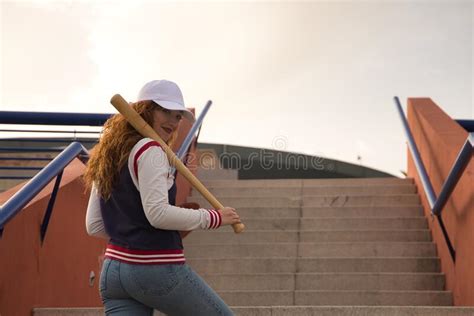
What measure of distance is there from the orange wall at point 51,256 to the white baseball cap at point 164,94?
1.06 m

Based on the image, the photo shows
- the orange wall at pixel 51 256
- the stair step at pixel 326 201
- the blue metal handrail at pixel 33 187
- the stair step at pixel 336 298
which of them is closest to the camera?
the blue metal handrail at pixel 33 187

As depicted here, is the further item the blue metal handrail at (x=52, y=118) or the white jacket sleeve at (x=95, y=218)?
the blue metal handrail at (x=52, y=118)

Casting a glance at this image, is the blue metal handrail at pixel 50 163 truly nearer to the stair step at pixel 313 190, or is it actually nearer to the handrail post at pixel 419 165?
the stair step at pixel 313 190

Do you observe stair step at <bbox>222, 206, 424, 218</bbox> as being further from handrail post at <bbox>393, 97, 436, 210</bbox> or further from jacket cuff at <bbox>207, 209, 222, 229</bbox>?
jacket cuff at <bbox>207, 209, 222, 229</bbox>

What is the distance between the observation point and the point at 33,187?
11.4ft

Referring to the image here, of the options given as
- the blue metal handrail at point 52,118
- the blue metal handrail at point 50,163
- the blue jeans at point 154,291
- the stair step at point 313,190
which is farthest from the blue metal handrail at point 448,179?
the blue metal handrail at point 52,118

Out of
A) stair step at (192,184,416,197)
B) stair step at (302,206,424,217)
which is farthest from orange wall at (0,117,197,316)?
stair step at (192,184,416,197)

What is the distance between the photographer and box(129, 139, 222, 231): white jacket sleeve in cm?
223

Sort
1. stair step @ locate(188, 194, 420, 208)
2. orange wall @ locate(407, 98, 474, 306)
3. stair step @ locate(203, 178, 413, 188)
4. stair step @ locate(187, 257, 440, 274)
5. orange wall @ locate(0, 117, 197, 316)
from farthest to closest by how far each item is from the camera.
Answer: stair step @ locate(203, 178, 413, 188)
stair step @ locate(188, 194, 420, 208)
stair step @ locate(187, 257, 440, 274)
orange wall @ locate(407, 98, 474, 306)
orange wall @ locate(0, 117, 197, 316)

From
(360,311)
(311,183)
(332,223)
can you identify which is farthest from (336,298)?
(311,183)

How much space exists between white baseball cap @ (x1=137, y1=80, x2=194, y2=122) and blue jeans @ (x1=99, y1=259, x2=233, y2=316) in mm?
542

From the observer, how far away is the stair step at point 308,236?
6605 millimetres

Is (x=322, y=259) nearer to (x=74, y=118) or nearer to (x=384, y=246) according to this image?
(x=384, y=246)

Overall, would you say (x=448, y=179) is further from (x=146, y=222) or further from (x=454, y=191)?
(x=146, y=222)
